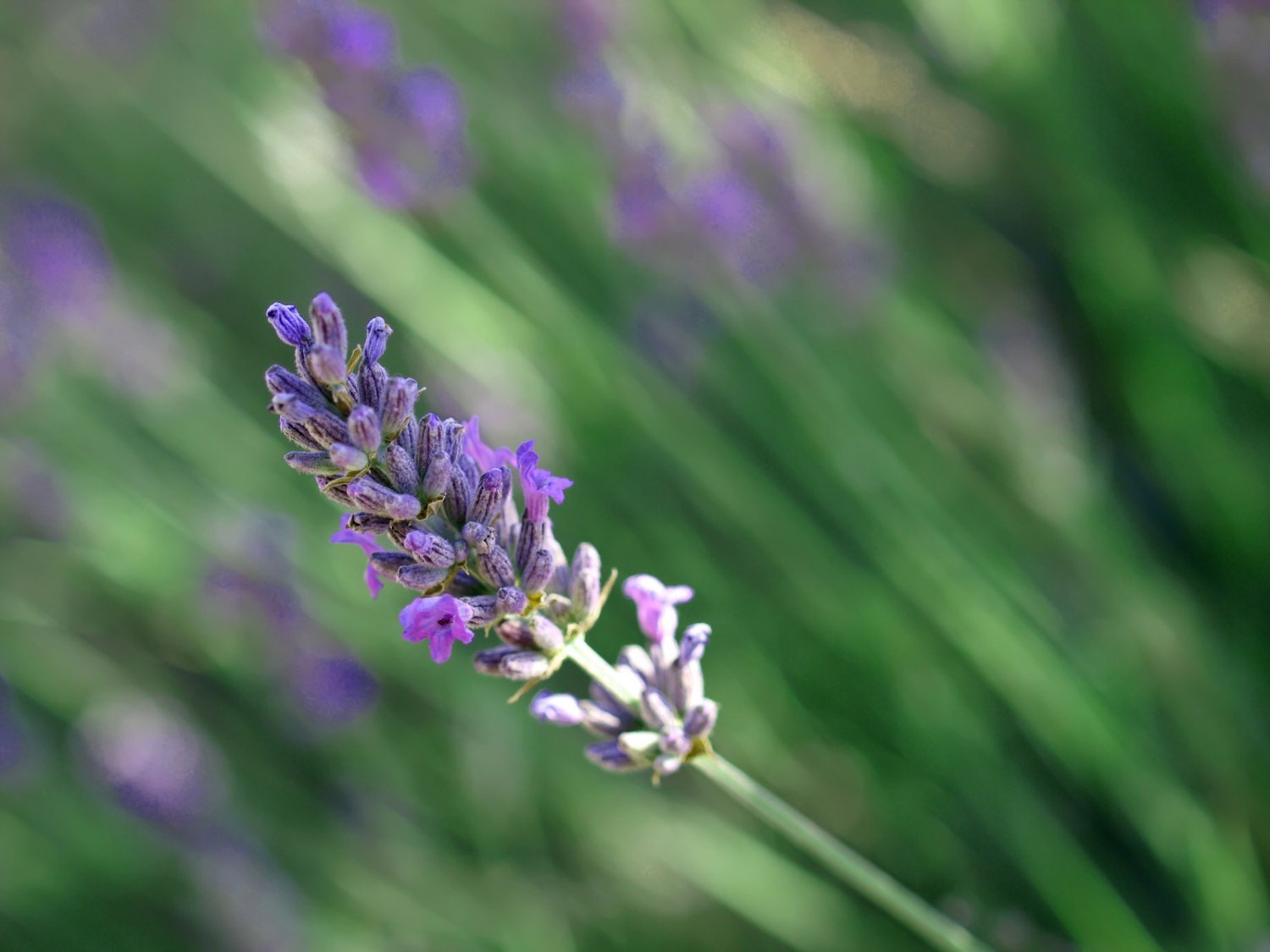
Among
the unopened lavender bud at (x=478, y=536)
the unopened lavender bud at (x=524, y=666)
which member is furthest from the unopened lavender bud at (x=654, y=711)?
the unopened lavender bud at (x=478, y=536)

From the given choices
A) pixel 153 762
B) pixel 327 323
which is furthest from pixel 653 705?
pixel 153 762

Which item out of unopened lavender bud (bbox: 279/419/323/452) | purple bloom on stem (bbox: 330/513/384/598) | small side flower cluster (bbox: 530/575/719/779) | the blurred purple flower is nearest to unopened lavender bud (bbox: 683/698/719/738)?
small side flower cluster (bbox: 530/575/719/779)

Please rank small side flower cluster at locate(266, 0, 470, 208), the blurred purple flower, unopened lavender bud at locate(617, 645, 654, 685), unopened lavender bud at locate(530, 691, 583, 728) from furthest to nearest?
the blurred purple flower, small side flower cluster at locate(266, 0, 470, 208), unopened lavender bud at locate(617, 645, 654, 685), unopened lavender bud at locate(530, 691, 583, 728)

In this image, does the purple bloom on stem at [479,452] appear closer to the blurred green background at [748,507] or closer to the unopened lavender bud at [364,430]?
the unopened lavender bud at [364,430]

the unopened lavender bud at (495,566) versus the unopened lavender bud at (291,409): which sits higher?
the unopened lavender bud at (495,566)

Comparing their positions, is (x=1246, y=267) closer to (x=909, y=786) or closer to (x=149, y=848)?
(x=909, y=786)

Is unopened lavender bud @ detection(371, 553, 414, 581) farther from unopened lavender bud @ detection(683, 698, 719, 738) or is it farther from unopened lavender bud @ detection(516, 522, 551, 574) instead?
unopened lavender bud @ detection(683, 698, 719, 738)

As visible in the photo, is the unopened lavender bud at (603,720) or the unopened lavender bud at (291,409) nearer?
the unopened lavender bud at (291,409)
